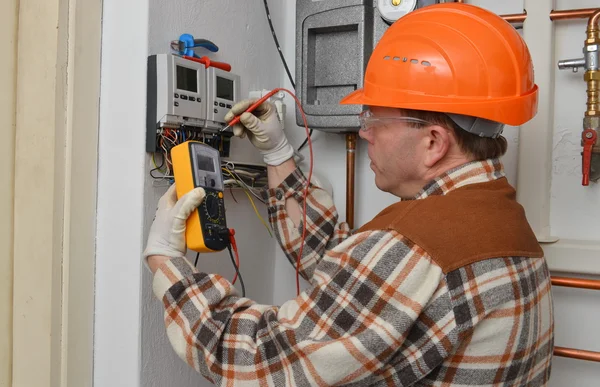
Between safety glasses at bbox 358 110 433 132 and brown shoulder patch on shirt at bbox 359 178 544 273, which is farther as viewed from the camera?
safety glasses at bbox 358 110 433 132

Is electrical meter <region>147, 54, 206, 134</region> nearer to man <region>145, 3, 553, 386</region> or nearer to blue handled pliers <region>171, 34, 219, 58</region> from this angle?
blue handled pliers <region>171, 34, 219, 58</region>

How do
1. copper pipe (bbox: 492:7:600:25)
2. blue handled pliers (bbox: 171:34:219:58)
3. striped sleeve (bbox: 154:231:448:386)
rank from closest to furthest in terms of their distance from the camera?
striped sleeve (bbox: 154:231:448:386) < blue handled pliers (bbox: 171:34:219:58) < copper pipe (bbox: 492:7:600:25)

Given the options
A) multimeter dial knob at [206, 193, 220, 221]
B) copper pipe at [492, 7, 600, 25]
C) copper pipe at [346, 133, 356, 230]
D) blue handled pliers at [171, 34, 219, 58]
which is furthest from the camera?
copper pipe at [346, 133, 356, 230]

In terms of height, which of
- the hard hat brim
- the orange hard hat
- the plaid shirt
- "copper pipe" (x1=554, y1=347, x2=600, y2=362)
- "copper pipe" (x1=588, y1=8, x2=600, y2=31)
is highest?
"copper pipe" (x1=588, y1=8, x2=600, y2=31)

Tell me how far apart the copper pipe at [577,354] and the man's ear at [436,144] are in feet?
2.02

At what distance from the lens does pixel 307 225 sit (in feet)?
4.25

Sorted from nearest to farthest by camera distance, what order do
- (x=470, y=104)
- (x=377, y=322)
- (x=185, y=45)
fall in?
(x=377, y=322)
(x=470, y=104)
(x=185, y=45)

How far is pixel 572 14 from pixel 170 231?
101cm

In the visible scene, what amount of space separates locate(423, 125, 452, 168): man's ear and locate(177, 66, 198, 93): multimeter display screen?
0.48m

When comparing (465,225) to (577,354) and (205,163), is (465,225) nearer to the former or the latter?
(205,163)

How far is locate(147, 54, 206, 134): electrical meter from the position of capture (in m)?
1.02

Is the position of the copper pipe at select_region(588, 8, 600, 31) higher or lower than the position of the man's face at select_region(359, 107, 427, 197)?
higher

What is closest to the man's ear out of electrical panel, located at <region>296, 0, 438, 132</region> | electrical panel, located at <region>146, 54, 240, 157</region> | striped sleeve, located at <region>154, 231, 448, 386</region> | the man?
the man

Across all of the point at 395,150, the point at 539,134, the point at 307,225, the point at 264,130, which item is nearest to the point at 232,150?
the point at 264,130
